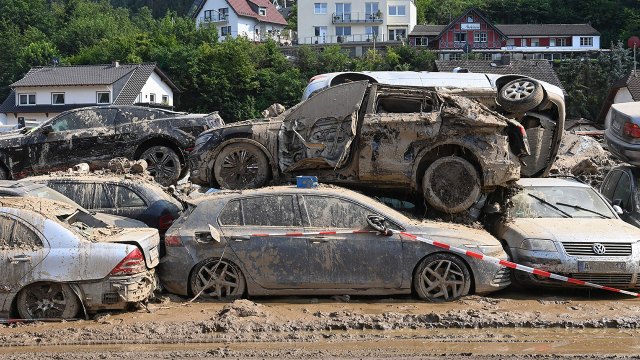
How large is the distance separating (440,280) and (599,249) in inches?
78.5

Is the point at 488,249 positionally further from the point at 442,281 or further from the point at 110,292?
the point at 110,292

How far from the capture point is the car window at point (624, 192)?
11534mm

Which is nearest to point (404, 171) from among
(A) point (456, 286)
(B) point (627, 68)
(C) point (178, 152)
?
(A) point (456, 286)

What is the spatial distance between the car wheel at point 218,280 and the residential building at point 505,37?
Answer: 76.1 meters

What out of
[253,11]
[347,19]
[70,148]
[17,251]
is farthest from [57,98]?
[17,251]

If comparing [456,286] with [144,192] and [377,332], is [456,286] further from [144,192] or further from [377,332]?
[144,192]

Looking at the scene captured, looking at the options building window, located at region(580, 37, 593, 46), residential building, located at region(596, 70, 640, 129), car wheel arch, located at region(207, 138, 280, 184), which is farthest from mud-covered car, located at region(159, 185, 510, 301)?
building window, located at region(580, 37, 593, 46)

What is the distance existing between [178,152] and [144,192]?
12.0 ft

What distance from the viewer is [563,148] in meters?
17.8

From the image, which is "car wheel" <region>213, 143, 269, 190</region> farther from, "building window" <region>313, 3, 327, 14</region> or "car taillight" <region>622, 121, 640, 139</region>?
"building window" <region>313, 3, 327, 14</region>

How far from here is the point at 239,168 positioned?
36.3 ft

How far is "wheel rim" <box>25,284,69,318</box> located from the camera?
822 centimetres

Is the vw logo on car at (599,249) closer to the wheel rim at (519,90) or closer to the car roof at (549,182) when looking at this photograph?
the car roof at (549,182)

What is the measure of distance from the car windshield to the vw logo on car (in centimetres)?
119
